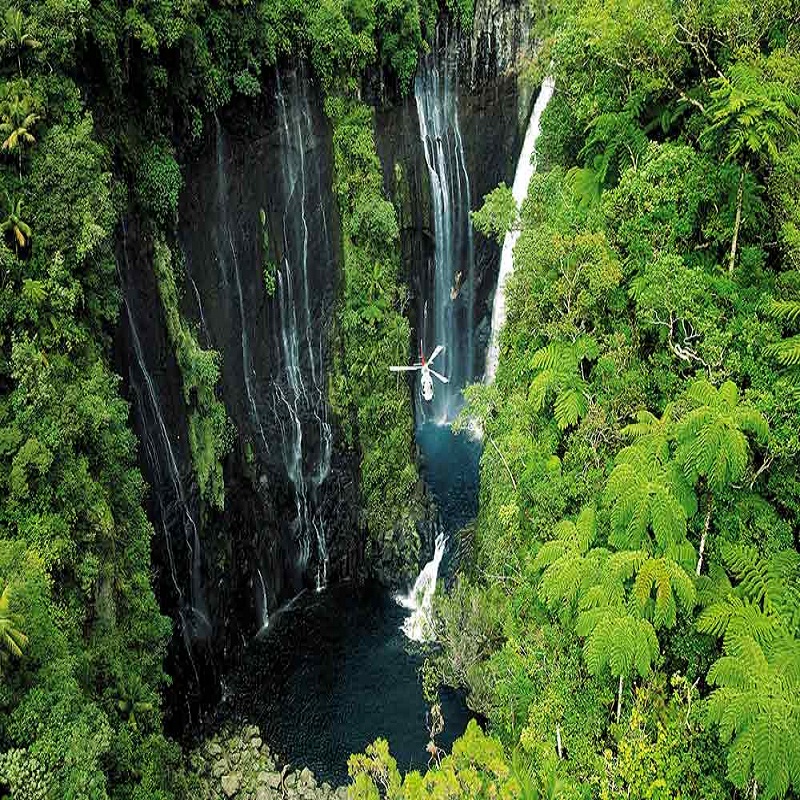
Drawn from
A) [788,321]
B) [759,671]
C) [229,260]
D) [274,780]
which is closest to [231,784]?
[274,780]

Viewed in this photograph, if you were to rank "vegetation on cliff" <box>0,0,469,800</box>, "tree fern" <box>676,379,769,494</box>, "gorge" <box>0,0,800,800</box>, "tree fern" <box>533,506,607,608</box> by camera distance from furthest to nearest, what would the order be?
1. "vegetation on cliff" <box>0,0,469,800</box>
2. "tree fern" <box>533,506,607,608</box>
3. "gorge" <box>0,0,800,800</box>
4. "tree fern" <box>676,379,769,494</box>

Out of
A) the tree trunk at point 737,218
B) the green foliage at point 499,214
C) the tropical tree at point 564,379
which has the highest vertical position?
the tree trunk at point 737,218

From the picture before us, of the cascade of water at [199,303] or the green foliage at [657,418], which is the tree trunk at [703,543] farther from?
the cascade of water at [199,303]

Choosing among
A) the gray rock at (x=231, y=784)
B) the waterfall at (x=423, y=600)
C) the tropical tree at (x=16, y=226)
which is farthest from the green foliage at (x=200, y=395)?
the waterfall at (x=423, y=600)

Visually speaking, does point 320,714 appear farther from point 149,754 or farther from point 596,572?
point 596,572

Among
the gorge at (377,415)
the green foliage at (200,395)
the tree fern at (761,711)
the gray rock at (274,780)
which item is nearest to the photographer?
the tree fern at (761,711)

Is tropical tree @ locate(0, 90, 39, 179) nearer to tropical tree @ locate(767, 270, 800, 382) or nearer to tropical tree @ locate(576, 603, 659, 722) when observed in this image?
tropical tree @ locate(576, 603, 659, 722)

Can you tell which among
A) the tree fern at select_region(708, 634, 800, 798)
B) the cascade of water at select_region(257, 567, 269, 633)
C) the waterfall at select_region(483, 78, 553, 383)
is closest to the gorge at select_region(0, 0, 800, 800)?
the tree fern at select_region(708, 634, 800, 798)
